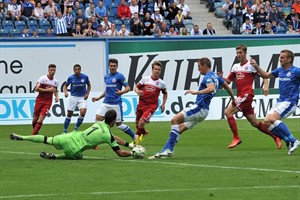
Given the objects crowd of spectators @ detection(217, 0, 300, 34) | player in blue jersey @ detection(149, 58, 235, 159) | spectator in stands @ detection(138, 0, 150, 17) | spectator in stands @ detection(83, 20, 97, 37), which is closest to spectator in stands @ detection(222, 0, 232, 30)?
crowd of spectators @ detection(217, 0, 300, 34)

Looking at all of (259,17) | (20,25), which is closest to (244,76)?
(20,25)

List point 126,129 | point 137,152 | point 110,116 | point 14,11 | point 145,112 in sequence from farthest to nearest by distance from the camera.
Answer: point 14,11 → point 145,112 → point 126,129 → point 137,152 → point 110,116

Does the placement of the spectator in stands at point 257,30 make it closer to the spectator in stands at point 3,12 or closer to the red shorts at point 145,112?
the spectator in stands at point 3,12

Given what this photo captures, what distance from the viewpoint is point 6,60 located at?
33438 mm

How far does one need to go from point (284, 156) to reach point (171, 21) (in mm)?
21781

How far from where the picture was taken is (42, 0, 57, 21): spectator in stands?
124ft

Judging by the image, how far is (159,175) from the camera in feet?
49.5

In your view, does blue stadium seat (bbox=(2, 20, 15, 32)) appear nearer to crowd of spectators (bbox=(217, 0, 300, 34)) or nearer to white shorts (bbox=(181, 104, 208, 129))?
crowd of spectators (bbox=(217, 0, 300, 34))

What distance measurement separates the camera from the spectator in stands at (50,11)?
37.8 meters

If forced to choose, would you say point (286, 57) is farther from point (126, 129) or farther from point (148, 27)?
point (148, 27)

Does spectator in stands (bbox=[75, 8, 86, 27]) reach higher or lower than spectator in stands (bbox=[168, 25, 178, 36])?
higher

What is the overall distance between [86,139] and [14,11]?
21065 millimetres

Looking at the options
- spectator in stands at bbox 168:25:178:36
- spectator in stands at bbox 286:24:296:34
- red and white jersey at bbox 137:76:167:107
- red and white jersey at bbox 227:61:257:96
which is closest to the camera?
red and white jersey at bbox 227:61:257:96

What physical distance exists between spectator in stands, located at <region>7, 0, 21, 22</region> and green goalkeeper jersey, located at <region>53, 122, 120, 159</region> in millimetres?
20509
